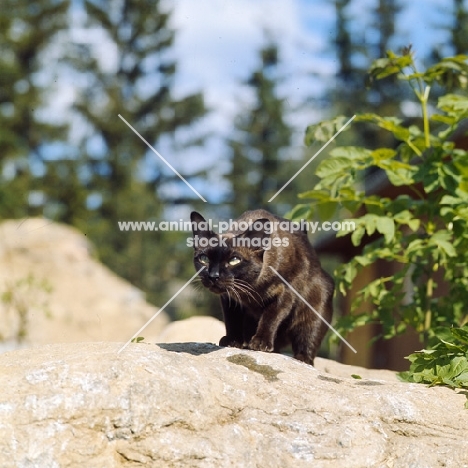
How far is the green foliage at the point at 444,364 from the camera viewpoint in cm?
491

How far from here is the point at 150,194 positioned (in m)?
27.0

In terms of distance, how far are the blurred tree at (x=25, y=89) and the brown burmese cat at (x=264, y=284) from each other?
20.3m

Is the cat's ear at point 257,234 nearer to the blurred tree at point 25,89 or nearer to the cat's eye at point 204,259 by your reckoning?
the cat's eye at point 204,259

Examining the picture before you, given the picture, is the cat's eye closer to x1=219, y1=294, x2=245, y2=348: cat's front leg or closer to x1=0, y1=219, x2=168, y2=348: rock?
x1=219, y1=294, x2=245, y2=348: cat's front leg

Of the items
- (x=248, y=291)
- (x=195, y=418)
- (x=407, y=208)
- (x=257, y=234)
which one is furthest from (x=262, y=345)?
(x=407, y=208)

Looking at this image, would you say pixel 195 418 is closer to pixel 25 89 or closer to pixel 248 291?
pixel 248 291

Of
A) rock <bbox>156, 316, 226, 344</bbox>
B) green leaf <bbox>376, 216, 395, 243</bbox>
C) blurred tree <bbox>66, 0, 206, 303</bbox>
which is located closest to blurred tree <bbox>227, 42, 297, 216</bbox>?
blurred tree <bbox>66, 0, 206, 303</bbox>

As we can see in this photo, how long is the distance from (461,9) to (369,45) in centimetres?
383

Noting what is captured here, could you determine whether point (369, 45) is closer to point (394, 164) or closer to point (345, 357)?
point (345, 357)

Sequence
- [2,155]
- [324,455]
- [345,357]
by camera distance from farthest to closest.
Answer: [2,155] → [345,357] → [324,455]

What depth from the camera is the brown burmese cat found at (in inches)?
208

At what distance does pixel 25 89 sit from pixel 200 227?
2333 centimetres

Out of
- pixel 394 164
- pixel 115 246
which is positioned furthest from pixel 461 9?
pixel 394 164

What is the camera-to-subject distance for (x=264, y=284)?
212 inches
